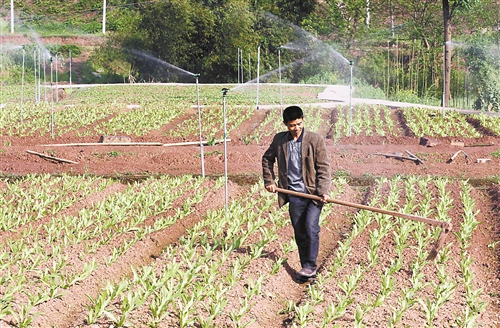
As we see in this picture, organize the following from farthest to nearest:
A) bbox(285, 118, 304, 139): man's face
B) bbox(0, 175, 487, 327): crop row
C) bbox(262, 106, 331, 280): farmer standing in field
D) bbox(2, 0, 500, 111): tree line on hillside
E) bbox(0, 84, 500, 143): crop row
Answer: bbox(2, 0, 500, 111): tree line on hillside, bbox(0, 84, 500, 143): crop row, bbox(262, 106, 331, 280): farmer standing in field, bbox(285, 118, 304, 139): man's face, bbox(0, 175, 487, 327): crop row

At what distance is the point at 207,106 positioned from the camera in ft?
83.6

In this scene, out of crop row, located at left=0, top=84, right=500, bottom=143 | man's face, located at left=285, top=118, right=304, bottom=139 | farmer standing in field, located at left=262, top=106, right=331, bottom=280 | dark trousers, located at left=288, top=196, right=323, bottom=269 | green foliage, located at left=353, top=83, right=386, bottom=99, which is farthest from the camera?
green foliage, located at left=353, top=83, right=386, bottom=99

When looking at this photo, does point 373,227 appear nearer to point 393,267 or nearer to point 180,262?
point 393,267

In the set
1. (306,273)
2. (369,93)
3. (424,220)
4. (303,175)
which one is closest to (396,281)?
(424,220)

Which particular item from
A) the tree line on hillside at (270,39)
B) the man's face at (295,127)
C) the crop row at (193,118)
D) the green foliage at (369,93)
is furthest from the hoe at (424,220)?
the tree line on hillside at (270,39)

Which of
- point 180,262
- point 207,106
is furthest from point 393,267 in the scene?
point 207,106

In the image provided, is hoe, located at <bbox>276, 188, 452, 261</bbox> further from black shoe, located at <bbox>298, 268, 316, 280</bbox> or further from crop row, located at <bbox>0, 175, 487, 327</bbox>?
black shoe, located at <bbox>298, 268, 316, 280</bbox>

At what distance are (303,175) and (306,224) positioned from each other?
0.45 meters

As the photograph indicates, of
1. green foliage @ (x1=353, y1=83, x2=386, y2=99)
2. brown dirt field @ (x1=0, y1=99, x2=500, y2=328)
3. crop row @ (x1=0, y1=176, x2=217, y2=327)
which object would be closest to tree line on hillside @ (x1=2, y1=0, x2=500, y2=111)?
green foliage @ (x1=353, y1=83, x2=386, y2=99)

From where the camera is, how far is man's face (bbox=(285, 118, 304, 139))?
6.77 meters

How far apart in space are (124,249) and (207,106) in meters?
18.0

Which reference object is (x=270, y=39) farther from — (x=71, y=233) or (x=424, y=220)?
(x=424, y=220)

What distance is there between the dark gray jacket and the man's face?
63 millimetres

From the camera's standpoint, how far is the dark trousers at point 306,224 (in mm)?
7090
